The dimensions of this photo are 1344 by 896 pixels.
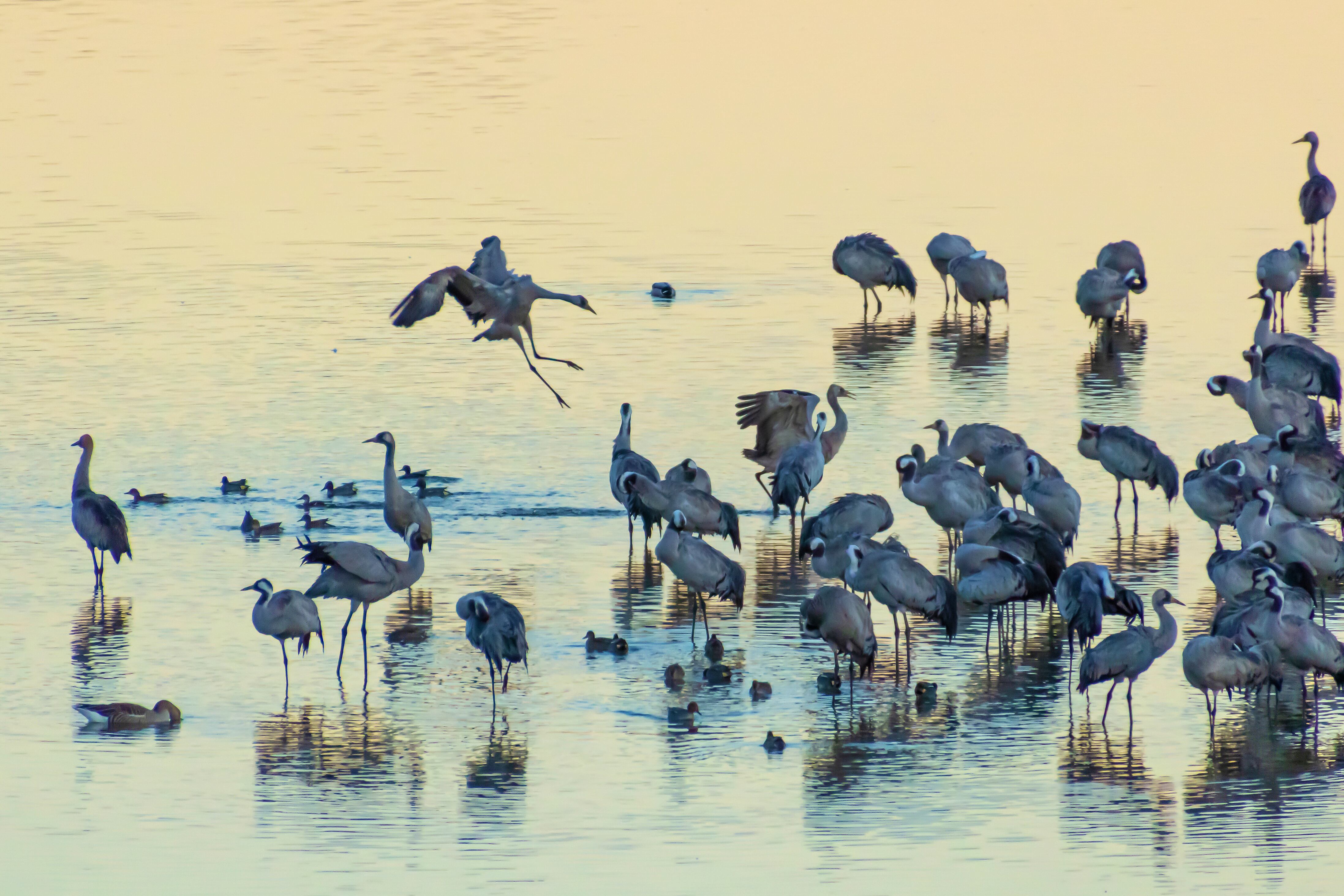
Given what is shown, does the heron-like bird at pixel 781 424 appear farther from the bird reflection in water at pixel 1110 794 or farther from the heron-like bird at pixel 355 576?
the bird reflection in water at pixel 1110 794

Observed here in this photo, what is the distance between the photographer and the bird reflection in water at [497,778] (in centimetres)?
1139

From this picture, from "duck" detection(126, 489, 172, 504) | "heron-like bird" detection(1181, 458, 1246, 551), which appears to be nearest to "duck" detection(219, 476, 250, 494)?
"duck" detection(126, 489, 172, 504)

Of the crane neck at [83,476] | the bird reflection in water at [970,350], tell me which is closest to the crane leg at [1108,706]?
the crane neck at [83,476]

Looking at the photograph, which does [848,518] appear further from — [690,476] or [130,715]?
[130,715]

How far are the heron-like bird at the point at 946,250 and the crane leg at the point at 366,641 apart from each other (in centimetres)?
1201

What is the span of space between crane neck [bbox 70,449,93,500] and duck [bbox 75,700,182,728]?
3399 mm

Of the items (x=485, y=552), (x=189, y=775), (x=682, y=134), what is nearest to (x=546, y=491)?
(x=485, y=552)

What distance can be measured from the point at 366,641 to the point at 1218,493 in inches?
243

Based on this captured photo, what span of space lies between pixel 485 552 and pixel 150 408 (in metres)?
5.74

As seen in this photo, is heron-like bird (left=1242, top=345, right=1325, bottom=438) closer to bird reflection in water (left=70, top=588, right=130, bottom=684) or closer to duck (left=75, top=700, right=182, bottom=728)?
bird reflection in water (left=70, top=588, right=130, bottom=684)

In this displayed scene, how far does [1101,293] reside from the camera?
75.7 feet

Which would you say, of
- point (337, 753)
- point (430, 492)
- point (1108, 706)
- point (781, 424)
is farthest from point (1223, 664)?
point (430, 492)

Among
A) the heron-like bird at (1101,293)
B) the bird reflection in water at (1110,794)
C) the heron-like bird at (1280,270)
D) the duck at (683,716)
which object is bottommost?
the bird reflection in water at (1110,794)

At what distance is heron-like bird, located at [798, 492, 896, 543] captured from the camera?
50.8 feet
